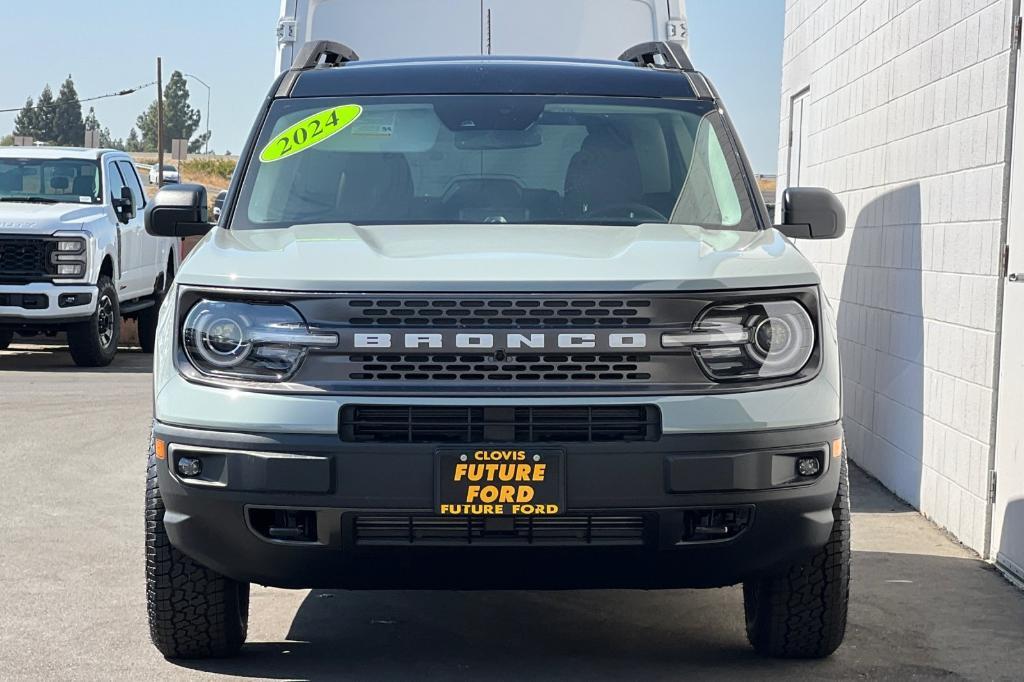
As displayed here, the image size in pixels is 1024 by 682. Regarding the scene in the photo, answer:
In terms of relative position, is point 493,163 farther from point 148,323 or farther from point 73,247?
point 148,323

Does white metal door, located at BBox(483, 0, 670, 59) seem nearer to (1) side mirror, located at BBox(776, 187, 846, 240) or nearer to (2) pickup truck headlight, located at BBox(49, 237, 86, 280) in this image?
(1) side mirror, located at BBox(776, 187, 846, 240)

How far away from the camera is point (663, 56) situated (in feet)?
20.6

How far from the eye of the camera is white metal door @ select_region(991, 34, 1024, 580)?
636 centimetres

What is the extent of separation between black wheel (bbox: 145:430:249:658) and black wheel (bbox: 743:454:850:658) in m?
1.62

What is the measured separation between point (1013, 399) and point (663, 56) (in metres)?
1.94

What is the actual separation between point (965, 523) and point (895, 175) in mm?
2245

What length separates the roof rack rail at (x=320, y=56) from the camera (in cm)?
616

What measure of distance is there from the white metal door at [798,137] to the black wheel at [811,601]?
691cm

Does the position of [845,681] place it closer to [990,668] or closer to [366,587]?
[990,668]

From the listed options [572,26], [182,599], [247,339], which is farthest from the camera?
[572,26]

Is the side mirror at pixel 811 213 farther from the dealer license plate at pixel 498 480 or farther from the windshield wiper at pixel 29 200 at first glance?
the windshield wiper at pixel 29 200

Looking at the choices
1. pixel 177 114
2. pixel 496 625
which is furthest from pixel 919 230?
pixel 177 114

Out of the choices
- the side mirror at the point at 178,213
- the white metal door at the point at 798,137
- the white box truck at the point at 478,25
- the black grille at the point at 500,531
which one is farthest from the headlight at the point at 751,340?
the white metal door at the point at 798,137

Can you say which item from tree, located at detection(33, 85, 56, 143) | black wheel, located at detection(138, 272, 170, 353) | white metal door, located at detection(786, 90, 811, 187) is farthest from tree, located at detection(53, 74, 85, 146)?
white metal door, located at detection(786, 90, 811, 187)
